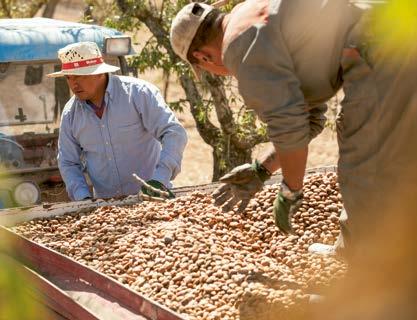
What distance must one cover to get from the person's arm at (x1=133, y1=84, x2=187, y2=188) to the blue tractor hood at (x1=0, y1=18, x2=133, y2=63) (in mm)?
1522

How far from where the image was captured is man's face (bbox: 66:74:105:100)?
5.08 metres

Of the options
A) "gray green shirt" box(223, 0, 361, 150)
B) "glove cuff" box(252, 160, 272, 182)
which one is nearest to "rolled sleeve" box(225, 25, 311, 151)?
"gray green shirt" box(223, 0, 361, 150)

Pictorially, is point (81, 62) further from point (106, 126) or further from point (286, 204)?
point (286, 204)

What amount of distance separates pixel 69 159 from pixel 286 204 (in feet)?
8.59

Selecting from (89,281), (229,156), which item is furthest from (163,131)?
(229,156)

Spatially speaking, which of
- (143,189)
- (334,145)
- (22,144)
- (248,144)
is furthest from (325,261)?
(334,145)

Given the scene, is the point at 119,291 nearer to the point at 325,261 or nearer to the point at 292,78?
the point at 325,261

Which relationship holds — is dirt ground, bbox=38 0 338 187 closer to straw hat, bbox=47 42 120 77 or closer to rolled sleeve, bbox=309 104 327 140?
straw hat, bbox=47 42 120 77

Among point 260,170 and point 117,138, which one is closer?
point 260,170

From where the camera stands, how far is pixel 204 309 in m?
2.80

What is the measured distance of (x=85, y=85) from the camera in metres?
5.09

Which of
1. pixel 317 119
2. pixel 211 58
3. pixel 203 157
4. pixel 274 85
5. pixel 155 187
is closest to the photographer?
pixel 274 85

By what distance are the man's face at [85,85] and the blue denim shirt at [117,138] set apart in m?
0.07

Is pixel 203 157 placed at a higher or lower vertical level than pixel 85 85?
lower
